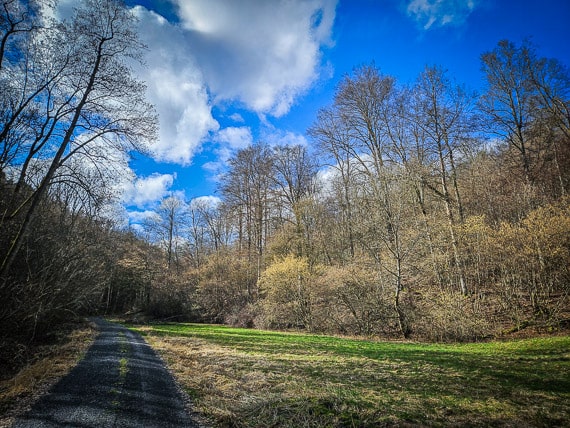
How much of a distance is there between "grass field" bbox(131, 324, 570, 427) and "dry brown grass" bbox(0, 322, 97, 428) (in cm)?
296

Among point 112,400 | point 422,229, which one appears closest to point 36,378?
point 112,400

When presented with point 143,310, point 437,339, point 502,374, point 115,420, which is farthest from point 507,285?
point 143,310

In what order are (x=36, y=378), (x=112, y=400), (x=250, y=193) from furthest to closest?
(x=250, y=193)
(x=36, y=378)
(x=112, y=400)

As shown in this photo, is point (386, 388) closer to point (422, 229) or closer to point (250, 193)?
point (422, 229)

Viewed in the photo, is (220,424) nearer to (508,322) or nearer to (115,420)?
(115,420)

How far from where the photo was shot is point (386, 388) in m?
5.63

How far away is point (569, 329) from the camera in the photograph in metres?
11.4

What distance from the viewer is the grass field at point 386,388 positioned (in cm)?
421

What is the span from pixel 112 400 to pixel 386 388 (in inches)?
219

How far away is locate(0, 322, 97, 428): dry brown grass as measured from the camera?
509 cm

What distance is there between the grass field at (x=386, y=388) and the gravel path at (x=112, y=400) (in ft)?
1.77

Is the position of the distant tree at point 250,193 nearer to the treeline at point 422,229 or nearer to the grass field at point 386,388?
the treeline at point 422,229

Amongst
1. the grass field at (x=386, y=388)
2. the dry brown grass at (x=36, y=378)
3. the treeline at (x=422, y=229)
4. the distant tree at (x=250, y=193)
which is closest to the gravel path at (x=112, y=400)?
the dry brown grass at (x=36, y=378)

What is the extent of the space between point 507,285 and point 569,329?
2.90m
